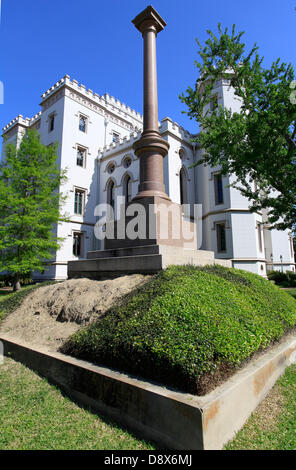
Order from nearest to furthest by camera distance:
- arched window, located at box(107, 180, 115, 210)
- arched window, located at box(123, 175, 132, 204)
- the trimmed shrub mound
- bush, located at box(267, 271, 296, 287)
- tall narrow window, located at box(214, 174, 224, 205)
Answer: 1. the trimmed shrub mound
2. tall narrow window, located at box(214, 174, 224, 205)
3. bush, located at box(267, 271, 296, 287)
4. arched window, located at box(123, 175, 132, 204)
5. arched window, located at box(107, 180, 115, 210)

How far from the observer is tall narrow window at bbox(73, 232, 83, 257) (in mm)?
22558

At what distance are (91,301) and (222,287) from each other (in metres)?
2.97

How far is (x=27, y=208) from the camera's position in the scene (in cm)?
1603

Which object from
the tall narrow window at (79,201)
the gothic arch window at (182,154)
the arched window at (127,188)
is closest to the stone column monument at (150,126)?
the gothic arch window at (182,154)

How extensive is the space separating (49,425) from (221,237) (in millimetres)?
18419

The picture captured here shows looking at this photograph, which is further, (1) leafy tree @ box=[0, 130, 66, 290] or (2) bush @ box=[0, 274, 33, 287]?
(2) bush @ box=[0, 274, 33, 287]

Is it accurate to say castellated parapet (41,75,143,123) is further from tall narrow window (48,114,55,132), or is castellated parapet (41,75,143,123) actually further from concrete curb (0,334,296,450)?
concrete curb (0,334,296,450)

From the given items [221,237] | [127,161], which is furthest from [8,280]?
[221,237]

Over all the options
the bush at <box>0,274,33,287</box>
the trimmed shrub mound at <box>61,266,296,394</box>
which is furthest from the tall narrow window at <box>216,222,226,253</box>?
the bush at <box>0,274,33,287</box>

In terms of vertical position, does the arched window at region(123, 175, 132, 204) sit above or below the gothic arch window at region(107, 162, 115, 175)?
below

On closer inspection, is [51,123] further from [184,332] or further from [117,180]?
[184,332]

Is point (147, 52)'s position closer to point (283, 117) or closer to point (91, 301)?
point (283, 117)

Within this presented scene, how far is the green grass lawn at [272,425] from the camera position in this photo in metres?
2.72

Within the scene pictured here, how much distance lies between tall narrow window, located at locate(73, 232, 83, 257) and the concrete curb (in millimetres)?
18941
